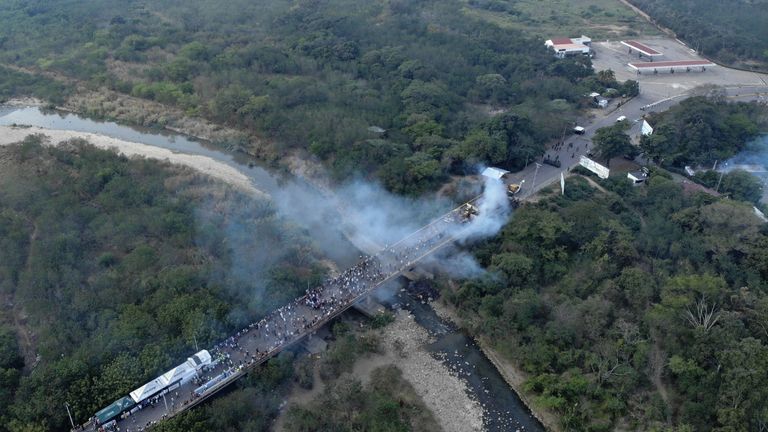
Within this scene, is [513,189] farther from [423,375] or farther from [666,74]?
[666,74]

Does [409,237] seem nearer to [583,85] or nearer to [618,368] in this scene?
[618,368]

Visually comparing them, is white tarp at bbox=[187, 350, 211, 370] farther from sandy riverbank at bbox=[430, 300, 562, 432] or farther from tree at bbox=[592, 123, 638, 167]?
tree at bbox=[592, 123, 638, 167]

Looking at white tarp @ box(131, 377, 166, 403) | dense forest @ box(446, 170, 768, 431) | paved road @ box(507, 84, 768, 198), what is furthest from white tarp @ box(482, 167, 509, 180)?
A: white tarp @ box(131, 377, 166, 403)

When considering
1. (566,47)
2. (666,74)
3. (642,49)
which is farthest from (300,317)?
(642,49)

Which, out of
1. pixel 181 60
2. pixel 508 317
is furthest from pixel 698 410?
pixel 181 60

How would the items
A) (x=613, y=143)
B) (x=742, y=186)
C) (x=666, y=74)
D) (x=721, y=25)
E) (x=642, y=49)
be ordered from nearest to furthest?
(x=742, y=186) < (x=613, y=143) < (x=666, y=74) < (x=642, y=49) < (x=721, y=25)

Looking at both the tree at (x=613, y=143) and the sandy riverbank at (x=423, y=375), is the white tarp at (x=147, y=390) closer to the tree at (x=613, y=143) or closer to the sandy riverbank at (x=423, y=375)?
the sandy riverbank at (x=423, y=375)
